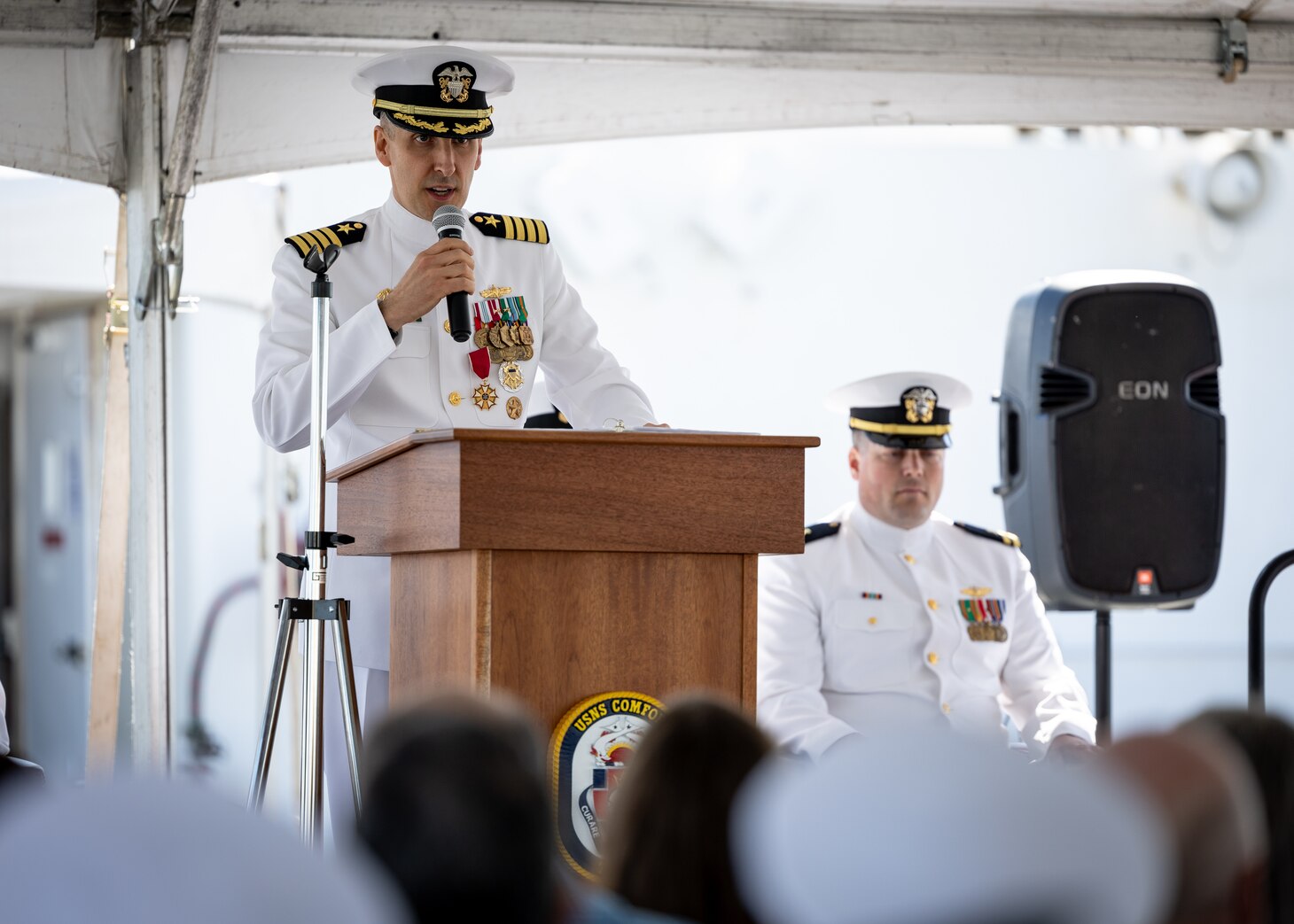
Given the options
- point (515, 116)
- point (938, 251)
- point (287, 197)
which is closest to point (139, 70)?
point (515, 116)

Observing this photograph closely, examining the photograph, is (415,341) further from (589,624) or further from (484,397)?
(589,624)

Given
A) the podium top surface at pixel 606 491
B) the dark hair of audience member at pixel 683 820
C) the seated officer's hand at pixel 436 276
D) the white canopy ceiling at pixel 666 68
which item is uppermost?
the white canopy ceiling at pixel 666 68

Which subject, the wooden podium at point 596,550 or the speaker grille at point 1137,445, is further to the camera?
the speaker grille at point 1137,445

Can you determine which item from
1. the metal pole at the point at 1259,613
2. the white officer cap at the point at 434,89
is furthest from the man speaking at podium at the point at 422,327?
the metal pole at the point at 1259,613

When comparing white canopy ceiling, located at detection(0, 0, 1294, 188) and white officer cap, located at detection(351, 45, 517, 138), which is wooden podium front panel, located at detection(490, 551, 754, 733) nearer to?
white officer cap, located at detection(351, 45, 517, 138)

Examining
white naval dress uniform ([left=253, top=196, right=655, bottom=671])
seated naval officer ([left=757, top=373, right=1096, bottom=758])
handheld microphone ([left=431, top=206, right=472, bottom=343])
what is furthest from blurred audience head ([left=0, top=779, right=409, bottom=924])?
seated naval officer ([left=757, top=373, right=1096, bottom=758])

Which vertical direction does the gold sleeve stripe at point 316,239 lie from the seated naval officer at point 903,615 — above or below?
above

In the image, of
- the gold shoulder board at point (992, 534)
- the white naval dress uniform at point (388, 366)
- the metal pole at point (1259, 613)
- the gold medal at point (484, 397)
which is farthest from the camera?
the gold shoulder board at point (992, 534)

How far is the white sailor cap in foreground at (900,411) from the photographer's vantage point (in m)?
4.44

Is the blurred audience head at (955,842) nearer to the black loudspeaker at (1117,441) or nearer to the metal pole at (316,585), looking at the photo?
the metal pole at (316,585)

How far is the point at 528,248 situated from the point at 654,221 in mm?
4217

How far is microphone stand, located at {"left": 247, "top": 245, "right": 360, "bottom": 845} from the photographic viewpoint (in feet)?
8.07

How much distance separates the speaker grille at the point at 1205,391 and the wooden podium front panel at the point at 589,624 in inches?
98.6

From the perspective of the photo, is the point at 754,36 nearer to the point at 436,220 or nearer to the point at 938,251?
the point at 436,220
